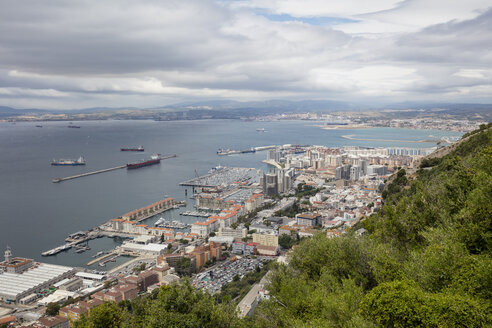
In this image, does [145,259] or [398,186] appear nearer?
[398,186]

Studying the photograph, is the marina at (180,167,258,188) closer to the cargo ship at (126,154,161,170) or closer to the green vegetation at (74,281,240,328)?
the cargo ship at (126,154,161,170)

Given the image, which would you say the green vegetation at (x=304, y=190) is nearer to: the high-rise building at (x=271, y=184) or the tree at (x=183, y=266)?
the high-rise building at (x=271, y=184)

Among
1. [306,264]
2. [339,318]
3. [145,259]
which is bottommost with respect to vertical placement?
[145,259]

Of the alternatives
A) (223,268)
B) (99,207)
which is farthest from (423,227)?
(99,207)

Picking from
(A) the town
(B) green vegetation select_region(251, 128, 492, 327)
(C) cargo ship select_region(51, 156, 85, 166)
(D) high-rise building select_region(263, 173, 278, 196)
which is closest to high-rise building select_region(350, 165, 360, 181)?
(A) the town

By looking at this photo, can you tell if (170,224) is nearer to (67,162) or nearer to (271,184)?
(271,184)

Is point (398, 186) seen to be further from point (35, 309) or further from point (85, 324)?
point (35, 309)
